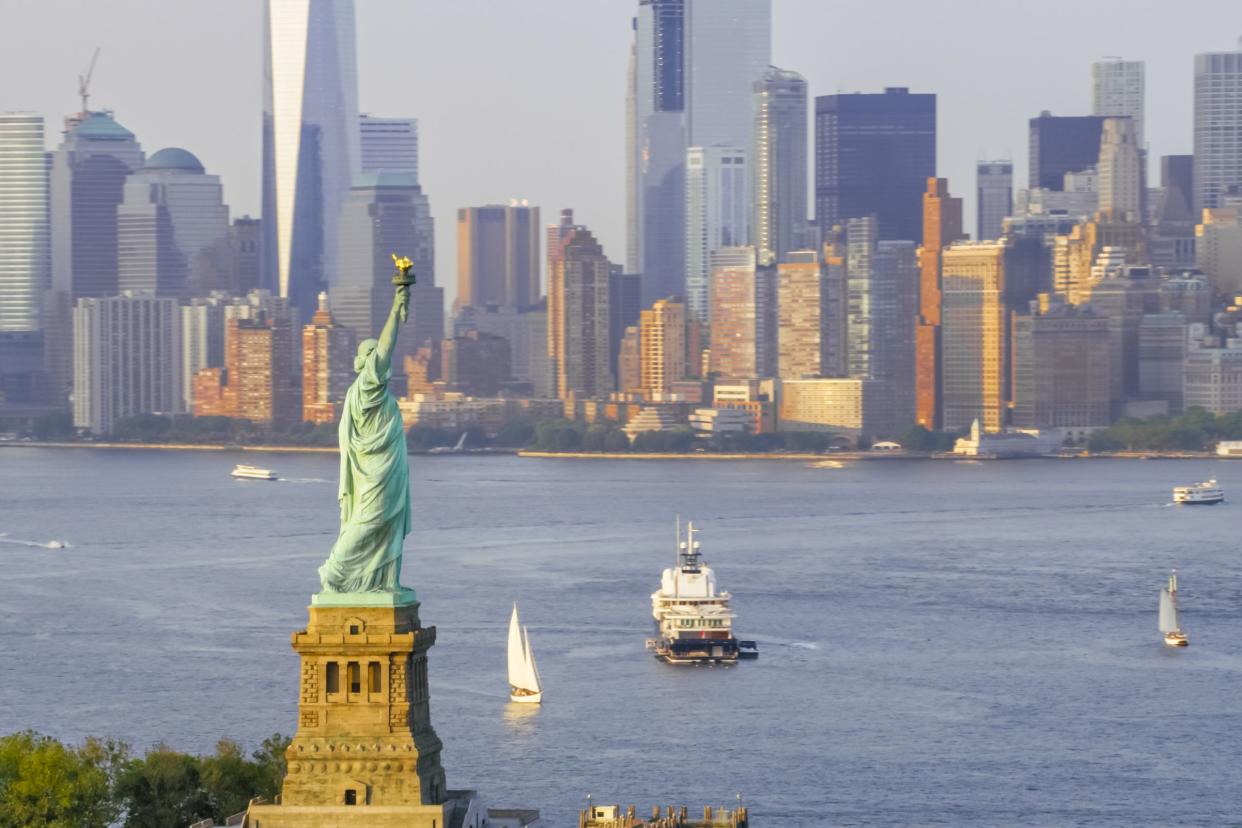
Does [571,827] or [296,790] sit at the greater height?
[296,790]

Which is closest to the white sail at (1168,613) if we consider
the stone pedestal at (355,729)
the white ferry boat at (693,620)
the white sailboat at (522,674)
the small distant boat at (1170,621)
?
the small distant boat at (1170,621)

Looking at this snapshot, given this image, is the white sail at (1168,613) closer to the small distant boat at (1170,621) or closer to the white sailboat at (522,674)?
the small distant boat at (1170,621)

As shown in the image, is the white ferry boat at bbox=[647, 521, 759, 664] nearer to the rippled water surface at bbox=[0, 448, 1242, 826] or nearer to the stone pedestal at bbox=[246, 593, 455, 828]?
the rippled water surface at bbox=[0, 448, 1242, 826]

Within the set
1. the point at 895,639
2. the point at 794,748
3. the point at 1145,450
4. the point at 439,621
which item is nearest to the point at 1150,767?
the point at 794,748

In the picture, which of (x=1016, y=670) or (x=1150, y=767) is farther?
(x=1016, y=670)

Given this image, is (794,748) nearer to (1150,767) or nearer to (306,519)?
(1150,767)

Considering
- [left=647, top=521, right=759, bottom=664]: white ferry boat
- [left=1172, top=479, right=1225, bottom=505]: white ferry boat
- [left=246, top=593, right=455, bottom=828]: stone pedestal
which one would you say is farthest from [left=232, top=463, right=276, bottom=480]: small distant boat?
[left=246, top=593, right=455, bottom=828]: stone pedestal

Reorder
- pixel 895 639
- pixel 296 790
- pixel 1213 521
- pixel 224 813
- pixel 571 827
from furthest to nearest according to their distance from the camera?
1. pixel 1213 521
2. pixel 895 639
3. pixel 571 827
4. pixel 224 813
5. pixel 296 790
